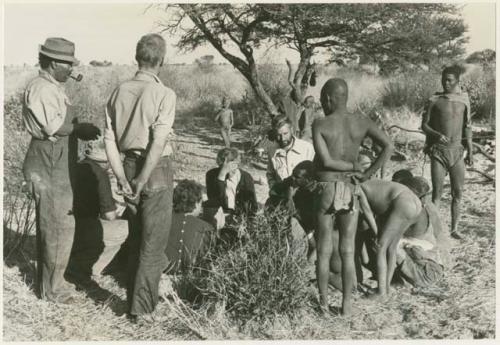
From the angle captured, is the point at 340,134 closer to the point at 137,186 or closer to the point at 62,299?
the point at 137,186

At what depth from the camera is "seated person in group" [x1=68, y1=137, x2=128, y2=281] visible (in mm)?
4988

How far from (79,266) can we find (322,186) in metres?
2.31

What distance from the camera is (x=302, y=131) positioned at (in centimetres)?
1170

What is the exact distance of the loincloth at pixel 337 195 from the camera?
4035 mm

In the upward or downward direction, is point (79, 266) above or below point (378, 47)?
below

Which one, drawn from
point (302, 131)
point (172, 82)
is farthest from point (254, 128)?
point (172, 82)

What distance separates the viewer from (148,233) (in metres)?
4.06

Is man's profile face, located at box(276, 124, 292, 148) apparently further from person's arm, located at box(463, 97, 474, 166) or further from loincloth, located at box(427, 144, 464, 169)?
person's arm, located at box(463, 97, 474, 166)

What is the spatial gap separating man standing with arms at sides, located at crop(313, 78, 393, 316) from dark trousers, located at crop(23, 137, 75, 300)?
1883 millimetres

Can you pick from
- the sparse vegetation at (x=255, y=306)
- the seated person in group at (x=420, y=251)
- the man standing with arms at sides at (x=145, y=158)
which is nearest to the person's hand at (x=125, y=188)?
the man standing with arms at sides at (x=145, y=158)

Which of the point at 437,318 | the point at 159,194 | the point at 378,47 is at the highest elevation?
the point at 378,47

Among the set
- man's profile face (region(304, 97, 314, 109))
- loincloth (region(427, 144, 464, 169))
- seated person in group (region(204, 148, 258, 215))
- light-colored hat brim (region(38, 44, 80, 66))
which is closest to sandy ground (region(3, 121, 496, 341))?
loincloth (region(427, 144, 464, 169))

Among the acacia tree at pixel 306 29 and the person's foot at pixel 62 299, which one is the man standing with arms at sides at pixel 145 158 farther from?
the acacia tree at pixel 306 29

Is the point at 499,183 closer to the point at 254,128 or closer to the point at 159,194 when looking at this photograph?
the point at 159,194
